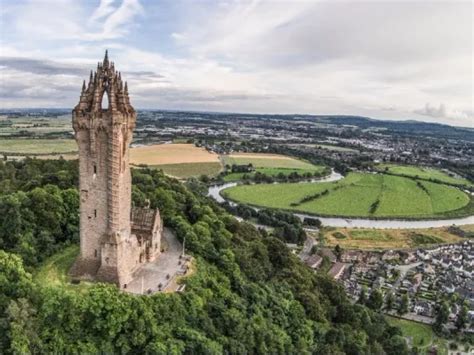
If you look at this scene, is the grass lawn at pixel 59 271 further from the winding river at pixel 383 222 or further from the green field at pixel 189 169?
the green field at pixel 189 169

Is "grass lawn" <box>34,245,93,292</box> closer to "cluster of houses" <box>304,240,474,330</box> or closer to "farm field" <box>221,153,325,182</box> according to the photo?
"cluster of houses" <box>304,240,474,330</box>

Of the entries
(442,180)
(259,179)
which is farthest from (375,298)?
(442,180)

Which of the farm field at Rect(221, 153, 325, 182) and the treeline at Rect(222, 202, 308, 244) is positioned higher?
the farm field at Rect(221, 153, 325, 182)

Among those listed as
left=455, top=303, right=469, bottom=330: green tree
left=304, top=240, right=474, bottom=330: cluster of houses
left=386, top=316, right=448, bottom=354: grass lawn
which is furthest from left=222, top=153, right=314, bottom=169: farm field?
left=455, top=303, right=469, bottom=330: green tree

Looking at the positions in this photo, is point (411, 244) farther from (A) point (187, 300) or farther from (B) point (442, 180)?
(B) point (442, 180)

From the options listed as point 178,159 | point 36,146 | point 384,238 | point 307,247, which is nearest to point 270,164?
point 178,159

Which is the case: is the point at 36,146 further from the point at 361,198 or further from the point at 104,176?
the point at 104,176
